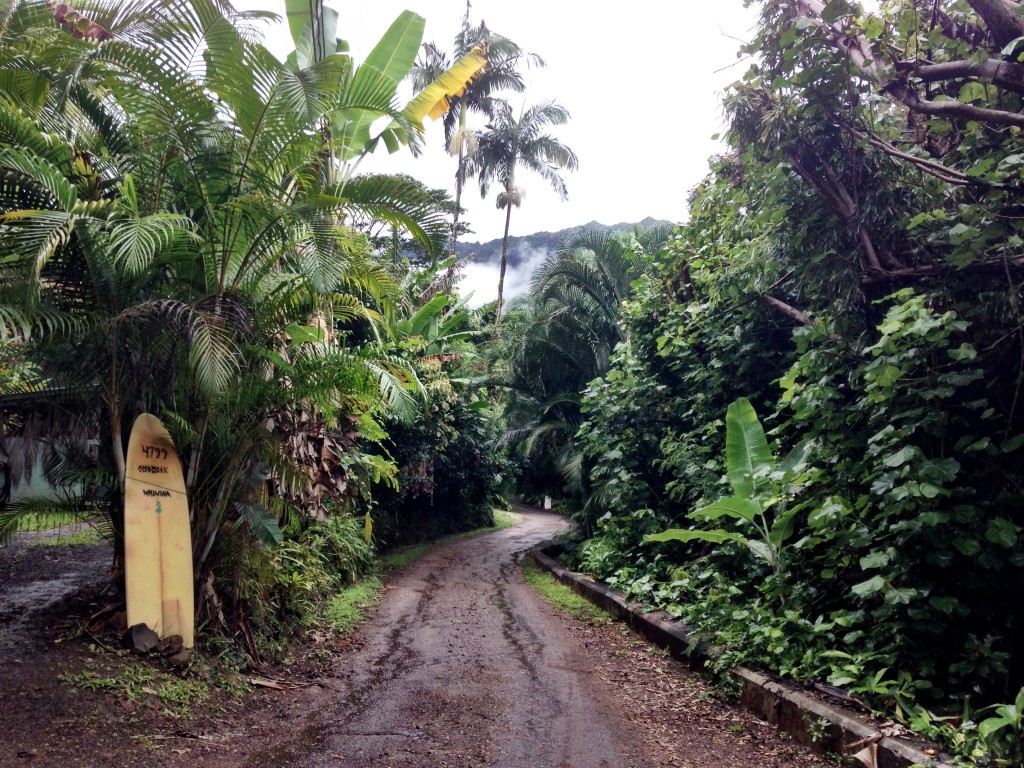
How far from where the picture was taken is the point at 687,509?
1030cm

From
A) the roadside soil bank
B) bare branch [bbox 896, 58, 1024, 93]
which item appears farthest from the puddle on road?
bare branch [bbox 896, 58, 1024, 93]

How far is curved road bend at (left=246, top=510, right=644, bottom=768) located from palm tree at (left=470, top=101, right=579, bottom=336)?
68.4 ft

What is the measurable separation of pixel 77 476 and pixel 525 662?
4063 mm

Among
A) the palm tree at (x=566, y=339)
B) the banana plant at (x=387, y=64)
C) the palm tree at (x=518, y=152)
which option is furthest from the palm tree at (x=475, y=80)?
the banana plant at (x=387, y=64)

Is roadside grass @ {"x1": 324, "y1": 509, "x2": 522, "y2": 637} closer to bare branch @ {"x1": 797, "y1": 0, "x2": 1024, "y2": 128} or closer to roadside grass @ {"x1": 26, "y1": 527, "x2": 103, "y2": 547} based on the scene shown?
roadside grass @ {"x1": 26, "y1": 527, "x2": 103, "y2": 547}

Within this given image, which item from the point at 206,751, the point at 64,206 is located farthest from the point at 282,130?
the point at 206,751

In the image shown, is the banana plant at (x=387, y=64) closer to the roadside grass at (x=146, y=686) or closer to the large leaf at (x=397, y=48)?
the large leaf at (x=397, y=48)

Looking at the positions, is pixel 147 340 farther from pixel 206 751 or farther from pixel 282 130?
pixel 206 751

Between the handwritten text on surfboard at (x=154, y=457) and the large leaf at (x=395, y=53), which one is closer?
the handwritten text on surfboard at (x=154, y=457)

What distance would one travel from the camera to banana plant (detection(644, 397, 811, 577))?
20.2 ft

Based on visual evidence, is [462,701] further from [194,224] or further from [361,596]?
[361,596]

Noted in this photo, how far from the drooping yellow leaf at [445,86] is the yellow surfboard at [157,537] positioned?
13.6ft

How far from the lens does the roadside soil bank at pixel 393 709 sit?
4.26 meters

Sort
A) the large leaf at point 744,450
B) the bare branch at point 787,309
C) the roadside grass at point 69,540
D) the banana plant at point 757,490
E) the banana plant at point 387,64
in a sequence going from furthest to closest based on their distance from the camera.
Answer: the roadside grass at point 69,540
the banana plant at point 387,64
the bare branch at point 787,309
the large leaf at point 744,450
the banana plant at point 757,490
